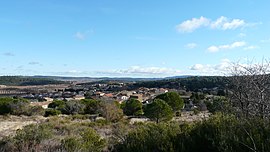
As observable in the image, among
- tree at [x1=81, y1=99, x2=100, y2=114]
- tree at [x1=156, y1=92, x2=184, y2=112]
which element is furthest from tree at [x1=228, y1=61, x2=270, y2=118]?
tree at [x1=81, y1=99, x2=100, y2=114]

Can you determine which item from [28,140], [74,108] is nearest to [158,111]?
[74,108]

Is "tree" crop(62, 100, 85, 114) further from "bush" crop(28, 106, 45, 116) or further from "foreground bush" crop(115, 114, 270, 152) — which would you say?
"foreground bush" crop(115, 114, 270, 152)

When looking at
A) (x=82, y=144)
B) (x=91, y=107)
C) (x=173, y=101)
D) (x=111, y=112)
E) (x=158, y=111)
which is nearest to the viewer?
(x=82, y=144)

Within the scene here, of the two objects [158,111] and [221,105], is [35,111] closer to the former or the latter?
[158,111]

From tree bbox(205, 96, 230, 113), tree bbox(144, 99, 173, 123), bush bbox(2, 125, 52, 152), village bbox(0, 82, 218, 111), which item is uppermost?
tree bbox(205, 96, 230, 113)

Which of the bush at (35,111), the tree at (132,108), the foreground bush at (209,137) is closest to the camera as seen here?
the foreground bush at (209,137)

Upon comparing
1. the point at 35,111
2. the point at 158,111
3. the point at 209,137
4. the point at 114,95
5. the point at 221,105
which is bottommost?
the point at 114,95

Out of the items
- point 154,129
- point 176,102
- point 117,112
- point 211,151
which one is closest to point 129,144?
point 154,129

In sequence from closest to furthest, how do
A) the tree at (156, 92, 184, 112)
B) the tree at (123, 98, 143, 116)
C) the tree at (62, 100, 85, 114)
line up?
1. the tree at (156, 92, 184, 112)
2. the tree at (123, 98, 143, 116)
3. the tree at (62, 100, 85, 114)

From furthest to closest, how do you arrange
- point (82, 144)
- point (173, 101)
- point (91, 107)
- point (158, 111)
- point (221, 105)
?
1. point (91, 107)
2. point (173, 101)
3. point (158, 111)
4. point (221, 105)
5. point (82, 144)

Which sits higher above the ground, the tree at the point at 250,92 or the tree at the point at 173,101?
the tree at the point at 250,92

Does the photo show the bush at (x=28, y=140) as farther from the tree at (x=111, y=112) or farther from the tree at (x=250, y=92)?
the tree at (x=111, y=112)

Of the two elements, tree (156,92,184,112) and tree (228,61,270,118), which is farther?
tree (156,92,184,112)

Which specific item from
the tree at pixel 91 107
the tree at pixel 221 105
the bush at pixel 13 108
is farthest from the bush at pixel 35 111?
the tree at pixel 221 105
